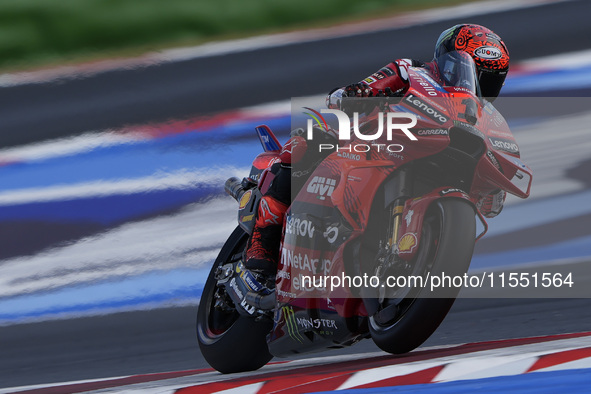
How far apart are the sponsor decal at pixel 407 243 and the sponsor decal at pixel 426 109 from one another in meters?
0.39

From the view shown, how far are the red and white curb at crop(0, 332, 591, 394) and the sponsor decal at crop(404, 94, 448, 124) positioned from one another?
0.78 metres

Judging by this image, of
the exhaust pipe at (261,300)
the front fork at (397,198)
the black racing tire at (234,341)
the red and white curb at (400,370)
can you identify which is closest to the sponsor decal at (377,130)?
the front fork at (397,198)

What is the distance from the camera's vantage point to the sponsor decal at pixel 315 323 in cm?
340

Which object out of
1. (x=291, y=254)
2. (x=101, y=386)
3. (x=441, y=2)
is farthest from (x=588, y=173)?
(x=101, y=386)

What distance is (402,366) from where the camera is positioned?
310cm

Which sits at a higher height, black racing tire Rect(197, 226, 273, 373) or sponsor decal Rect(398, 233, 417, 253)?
sponsor decal Rect(398, 233, 417, 253)

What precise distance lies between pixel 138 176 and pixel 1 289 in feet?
3.97

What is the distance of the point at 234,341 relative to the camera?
4129 millimetres

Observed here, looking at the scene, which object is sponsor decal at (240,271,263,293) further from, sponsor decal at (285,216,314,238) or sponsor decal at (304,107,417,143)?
sponsor decal at (304,107,417,143)

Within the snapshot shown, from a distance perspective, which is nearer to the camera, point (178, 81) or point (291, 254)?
point (291, 254)

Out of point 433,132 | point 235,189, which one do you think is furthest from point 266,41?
point 433,132

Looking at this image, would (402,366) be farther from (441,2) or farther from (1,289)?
(441,2)

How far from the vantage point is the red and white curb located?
114 inches

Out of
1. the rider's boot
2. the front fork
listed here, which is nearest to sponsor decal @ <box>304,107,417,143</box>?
the front fork
